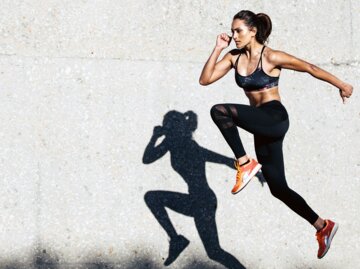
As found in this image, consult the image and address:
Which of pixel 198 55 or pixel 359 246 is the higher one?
pixel 198 55

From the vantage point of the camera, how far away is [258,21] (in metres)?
5.57

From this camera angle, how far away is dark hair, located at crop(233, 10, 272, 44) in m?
5.52

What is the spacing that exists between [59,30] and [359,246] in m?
3.31

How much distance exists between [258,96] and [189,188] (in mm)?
1688

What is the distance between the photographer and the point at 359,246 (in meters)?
7.27

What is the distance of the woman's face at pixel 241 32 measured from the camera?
5500 millimetres

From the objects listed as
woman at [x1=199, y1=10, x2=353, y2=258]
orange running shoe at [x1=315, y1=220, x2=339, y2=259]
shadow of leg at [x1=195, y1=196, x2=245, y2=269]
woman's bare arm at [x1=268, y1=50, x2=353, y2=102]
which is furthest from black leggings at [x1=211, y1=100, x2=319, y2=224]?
shadow of leg at [x1=195, y1=196, x2=245, y2=269]

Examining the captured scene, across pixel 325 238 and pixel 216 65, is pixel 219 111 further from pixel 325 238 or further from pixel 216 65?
pixel 325 238

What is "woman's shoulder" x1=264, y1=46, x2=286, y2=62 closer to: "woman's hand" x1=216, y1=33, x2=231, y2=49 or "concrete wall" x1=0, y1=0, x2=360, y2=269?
"woman's hand" x1=216, y1=33, x2=231, y2=49

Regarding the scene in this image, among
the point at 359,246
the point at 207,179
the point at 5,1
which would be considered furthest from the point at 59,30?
the point at 359,246

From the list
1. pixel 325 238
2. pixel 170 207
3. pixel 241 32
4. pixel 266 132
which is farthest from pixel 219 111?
pixel 170 207

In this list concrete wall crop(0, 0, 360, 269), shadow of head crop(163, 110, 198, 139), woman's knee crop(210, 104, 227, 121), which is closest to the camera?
woman's knee crop(210, 104, 227, 121)

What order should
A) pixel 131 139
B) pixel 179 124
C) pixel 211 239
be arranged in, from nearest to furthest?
pixel 211 239 → pixel 131 139 → pixel 179 124

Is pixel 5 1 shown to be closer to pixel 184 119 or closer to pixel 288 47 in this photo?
pixel 184 119
